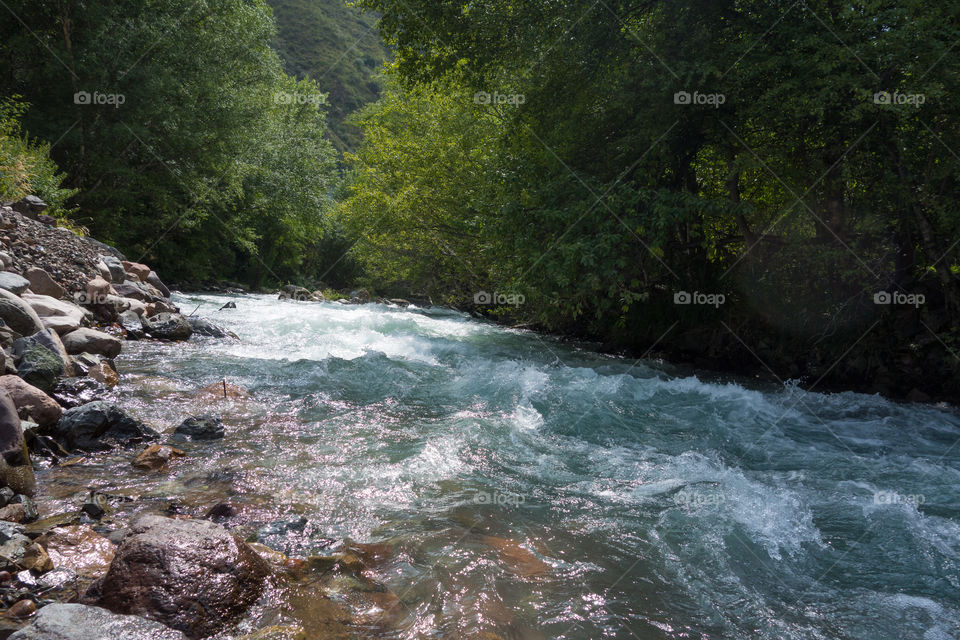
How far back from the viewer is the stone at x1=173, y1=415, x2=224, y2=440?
16.5 feet

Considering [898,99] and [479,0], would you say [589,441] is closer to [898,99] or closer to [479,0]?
[898,99]

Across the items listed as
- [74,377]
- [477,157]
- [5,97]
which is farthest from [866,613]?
[5,97]

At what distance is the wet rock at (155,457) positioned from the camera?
169 inches

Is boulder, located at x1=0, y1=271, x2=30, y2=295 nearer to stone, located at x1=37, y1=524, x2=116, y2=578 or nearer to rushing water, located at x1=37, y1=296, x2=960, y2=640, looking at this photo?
rushing water, located at x1=37, y1=296, x2=960, y2=640

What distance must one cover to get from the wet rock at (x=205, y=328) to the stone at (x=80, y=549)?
7.47 m

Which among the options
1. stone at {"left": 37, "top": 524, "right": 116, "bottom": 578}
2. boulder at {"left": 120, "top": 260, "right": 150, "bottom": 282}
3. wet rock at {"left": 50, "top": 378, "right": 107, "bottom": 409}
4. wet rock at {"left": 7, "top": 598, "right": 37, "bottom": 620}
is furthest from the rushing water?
boulder at {"left": 120, "top": 260, "right": 150, "bottom": 282}

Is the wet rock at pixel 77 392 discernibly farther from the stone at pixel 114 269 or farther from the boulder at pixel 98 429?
the stone at pixel 114 269

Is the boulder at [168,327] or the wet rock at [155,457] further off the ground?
the wet rock at [155,457]

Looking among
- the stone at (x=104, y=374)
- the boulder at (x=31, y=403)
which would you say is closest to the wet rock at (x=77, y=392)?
the stone at (x=104, y=374)

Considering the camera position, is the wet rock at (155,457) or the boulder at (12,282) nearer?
the wet rock at (155,457)

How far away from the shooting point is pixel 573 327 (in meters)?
15.6

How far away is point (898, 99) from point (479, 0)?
7.98 meters

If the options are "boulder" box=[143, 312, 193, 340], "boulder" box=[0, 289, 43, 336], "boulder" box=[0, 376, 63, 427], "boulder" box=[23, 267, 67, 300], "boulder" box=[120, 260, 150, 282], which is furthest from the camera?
"boulder" box=[120, 260, 150, 282]

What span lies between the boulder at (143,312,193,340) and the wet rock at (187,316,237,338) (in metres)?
0.28
